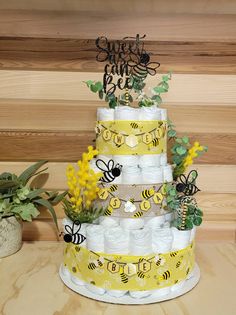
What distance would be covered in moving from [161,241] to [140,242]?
7cm

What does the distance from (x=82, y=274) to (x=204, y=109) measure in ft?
2.59

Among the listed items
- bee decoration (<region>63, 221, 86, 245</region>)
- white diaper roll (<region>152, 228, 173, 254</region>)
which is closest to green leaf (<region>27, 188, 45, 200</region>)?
bee decoration (<region>63, 221, 86, 245</region>)

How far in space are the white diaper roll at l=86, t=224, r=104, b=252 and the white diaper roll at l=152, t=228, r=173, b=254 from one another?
0.15 meters

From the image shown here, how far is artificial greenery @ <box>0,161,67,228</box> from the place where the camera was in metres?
1.30

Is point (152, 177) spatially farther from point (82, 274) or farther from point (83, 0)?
point (83, 0)

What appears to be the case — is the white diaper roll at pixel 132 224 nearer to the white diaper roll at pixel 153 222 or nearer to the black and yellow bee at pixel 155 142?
the white diaper roll at pixel 153 222

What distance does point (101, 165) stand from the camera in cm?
112

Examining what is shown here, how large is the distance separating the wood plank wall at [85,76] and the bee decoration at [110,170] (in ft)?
1.15

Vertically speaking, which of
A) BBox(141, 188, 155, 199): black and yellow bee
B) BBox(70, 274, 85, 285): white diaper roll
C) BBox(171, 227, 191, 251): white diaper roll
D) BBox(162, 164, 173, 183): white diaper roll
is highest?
BBox(162, 164, 173, 183): white diaper roll

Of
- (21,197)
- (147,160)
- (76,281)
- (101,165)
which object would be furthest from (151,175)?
(21,197)

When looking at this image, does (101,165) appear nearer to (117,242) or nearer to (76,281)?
(117,242)

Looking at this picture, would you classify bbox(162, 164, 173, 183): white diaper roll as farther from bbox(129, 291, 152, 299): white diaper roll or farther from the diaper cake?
bbox(129, 291, 152, 299): white diaper roll

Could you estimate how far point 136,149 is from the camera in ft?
3.63

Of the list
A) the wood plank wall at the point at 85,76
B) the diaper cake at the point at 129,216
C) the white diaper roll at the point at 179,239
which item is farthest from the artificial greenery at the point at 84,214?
the wood plank wall at the point at 85,76
